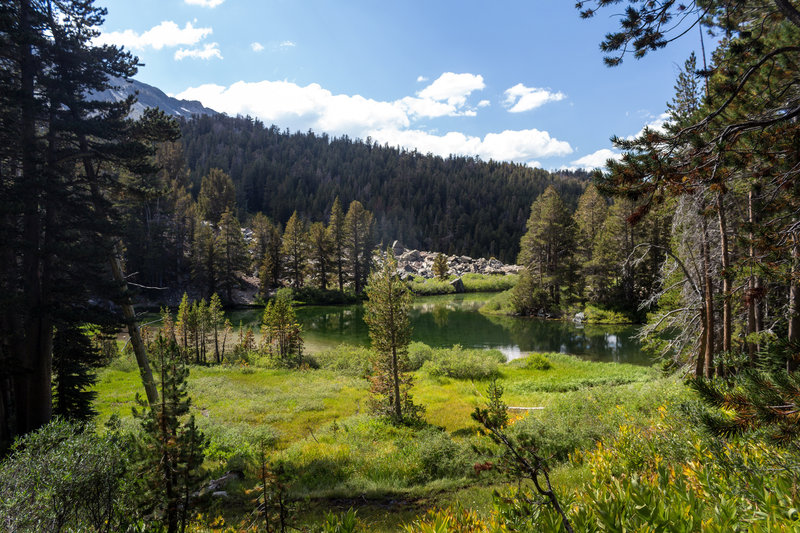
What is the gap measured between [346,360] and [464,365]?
31.4 feet

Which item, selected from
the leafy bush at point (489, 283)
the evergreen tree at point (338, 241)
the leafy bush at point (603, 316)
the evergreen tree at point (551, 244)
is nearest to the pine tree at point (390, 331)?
the leafy bush at point (603, 316)

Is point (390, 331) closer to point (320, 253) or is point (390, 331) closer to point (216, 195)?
point (320, 253)

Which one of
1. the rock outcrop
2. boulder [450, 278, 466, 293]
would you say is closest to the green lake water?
boulder [450, 278, 466, 293]

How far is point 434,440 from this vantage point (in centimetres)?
1170

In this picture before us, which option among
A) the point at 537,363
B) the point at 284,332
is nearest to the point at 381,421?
the point at 537,363

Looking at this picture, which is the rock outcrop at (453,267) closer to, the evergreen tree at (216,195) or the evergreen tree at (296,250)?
the evergreen tree at (296,250)

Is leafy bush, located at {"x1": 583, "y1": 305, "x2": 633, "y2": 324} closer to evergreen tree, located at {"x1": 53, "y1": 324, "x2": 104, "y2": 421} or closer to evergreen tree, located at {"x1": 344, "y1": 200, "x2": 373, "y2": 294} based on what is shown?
evergreen tree, located at {"x1": 344, "y1": 200, "x2": 373, "y2": 294}

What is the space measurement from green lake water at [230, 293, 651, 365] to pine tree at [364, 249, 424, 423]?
684 inches

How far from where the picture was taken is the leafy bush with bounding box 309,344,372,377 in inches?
1093

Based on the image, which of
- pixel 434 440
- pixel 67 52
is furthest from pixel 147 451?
pixel 67 52

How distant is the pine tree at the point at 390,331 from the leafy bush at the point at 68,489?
10606 millimetres

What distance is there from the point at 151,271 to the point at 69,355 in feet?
179

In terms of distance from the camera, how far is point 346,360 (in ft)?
97.9

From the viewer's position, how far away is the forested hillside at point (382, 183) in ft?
416
